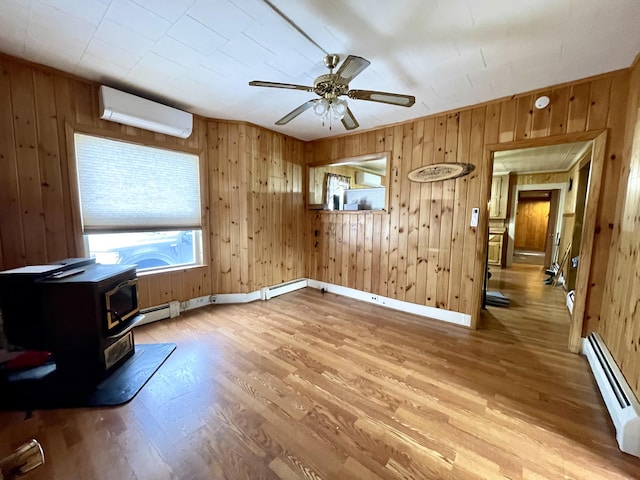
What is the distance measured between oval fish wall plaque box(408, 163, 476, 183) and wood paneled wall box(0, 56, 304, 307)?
2062mm

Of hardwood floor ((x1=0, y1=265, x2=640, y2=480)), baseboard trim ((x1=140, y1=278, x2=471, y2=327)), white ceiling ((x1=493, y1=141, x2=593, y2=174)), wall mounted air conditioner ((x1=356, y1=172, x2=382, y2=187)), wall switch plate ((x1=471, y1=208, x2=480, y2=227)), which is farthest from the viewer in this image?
wall mounted air conditioner ((x1=356, y1=172, x2=382, y2=187))

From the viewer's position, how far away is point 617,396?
1.66 metres

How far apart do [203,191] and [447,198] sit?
10.5ft

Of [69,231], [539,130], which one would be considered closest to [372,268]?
[539,130]

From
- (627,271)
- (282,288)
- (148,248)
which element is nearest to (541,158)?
(627,271)

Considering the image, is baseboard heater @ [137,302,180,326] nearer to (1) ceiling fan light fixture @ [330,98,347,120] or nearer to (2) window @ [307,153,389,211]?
(2) window @ [307,153,389,211]

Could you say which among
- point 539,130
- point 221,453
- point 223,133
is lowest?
point 221,453

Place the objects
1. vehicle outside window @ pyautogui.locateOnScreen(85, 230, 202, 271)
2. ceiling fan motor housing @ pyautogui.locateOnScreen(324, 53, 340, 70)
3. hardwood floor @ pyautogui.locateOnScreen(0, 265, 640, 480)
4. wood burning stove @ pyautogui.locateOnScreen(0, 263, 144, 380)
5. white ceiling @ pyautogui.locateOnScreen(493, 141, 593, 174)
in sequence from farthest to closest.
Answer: white ceiling @ pyautogui.locateOnScreen(493, 141, 593, 174) < vehicle outside window @ pyautogui.locateOnScreen(85, 230, 202, 271) < ceiling fan motor housing @ pyautogui.locateOnScreen(324, 53, 340, 70) < wood burning stove @ pyautogui.locateOnScreen(0, 263, 144, 380) < hardwood floor @ pyautogui.locateOnScreen(0, 265, 640, 480)

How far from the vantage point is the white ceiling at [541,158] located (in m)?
4.38

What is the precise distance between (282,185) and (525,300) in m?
4.36

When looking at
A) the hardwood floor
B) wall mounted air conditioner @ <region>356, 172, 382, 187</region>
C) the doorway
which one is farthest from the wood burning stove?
the doorway

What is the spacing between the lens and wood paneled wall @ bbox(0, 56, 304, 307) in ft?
7.23

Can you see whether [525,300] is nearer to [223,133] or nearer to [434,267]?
[434,267]

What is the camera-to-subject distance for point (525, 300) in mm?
4086
